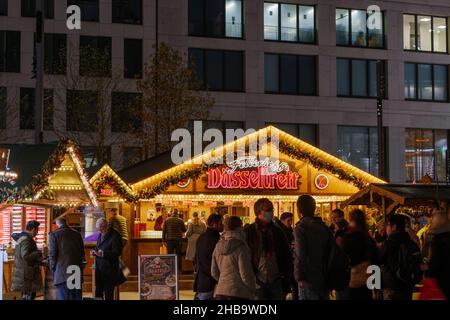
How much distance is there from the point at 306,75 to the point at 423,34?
732 centimetres

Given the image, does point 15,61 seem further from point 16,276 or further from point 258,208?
point 258,208

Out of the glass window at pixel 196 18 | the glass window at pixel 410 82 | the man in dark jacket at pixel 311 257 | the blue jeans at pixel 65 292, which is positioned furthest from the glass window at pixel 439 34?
the man in dark jacket at pixel 311 257

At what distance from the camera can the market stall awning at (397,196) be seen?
22078 mm

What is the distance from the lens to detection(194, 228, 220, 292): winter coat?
12992 mm

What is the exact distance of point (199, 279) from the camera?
519 inches

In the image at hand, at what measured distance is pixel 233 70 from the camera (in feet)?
151

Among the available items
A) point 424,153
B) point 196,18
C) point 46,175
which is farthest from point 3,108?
point 46,175

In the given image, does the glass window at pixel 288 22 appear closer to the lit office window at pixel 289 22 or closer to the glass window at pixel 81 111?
the lit office window at pixel 289 22

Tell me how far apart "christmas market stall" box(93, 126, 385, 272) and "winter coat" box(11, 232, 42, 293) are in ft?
28.1

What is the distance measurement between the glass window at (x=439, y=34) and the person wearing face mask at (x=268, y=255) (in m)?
39.9

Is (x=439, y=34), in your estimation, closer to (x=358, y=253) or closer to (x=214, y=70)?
(x=214, y=70)
